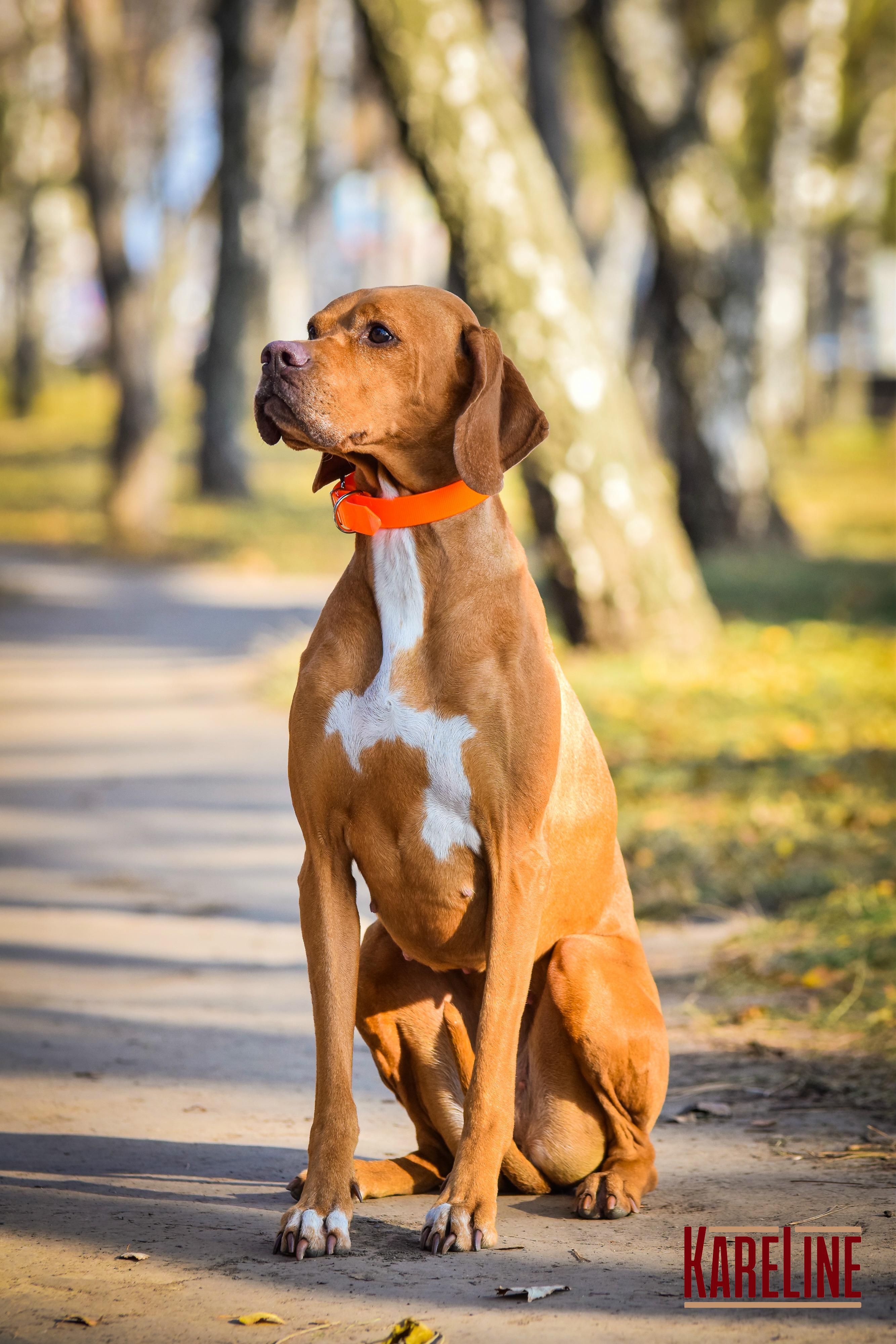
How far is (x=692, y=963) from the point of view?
521 centimetres

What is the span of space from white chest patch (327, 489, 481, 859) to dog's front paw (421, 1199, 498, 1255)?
70cm

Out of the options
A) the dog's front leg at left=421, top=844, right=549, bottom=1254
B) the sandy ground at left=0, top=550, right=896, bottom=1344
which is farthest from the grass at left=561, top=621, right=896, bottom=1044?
the dog's front leg at left=421, top=844, right=549, bottom=1254

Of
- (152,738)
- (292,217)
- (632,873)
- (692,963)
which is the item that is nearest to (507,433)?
(692,963)

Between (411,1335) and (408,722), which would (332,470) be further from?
(411,1335)

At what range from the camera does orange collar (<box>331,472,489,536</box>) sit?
3158 mm

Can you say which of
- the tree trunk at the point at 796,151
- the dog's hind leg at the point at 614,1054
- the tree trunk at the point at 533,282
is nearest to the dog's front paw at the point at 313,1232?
the dog's hind leg at the point at 614,1054

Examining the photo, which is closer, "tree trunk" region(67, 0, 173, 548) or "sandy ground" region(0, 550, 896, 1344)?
"sandy ground" region(0, 550, 896, 1344)

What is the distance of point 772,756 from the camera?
7.68 metres

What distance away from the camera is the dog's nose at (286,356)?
3014 millimetres

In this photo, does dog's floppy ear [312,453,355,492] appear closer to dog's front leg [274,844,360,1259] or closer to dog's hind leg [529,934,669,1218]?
dog's front leg [274,844,360,1259]

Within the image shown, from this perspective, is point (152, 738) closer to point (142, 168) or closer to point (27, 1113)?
point (27, 1113)

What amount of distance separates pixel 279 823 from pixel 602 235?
37700 mm

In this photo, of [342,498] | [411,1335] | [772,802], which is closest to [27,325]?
[772,802]

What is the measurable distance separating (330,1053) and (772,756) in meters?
5.01
